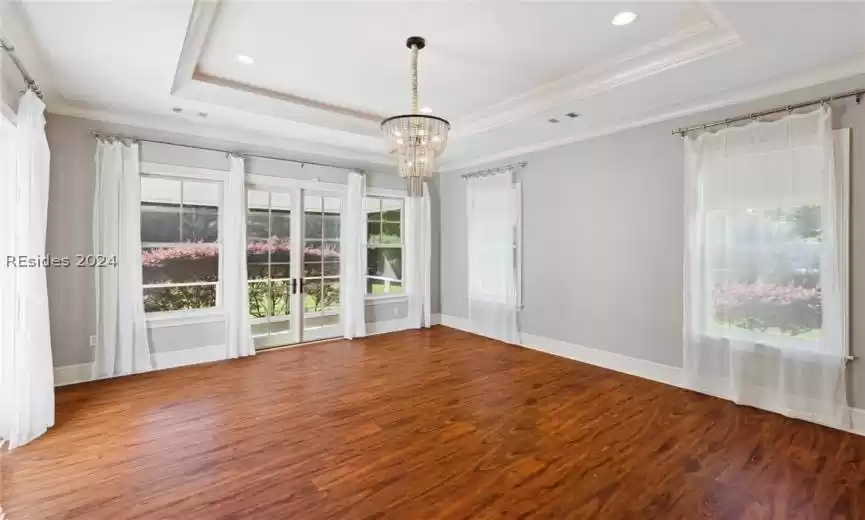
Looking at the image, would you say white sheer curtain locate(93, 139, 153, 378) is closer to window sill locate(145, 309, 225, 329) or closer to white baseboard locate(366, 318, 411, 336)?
window sill locate(145, 309, 225, 329)

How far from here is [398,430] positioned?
3.10 metres

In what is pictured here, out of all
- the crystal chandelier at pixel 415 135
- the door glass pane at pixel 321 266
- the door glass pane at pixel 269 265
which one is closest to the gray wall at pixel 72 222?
the door glass pane at pixel 269 265

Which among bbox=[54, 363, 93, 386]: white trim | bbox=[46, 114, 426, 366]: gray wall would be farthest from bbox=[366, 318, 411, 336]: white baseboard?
bbox=[54, 363, 93, 386]: white trim

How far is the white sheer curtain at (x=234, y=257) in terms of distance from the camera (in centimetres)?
498

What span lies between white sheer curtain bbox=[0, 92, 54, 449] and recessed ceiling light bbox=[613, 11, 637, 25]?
424 centimetres

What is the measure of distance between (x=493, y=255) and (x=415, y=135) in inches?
131

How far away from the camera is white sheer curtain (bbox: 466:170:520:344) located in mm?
5734

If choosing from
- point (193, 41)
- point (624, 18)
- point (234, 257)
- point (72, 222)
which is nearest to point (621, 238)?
point (624, 18)

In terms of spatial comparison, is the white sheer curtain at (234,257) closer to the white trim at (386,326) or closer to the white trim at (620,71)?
the white trim at (386,326)

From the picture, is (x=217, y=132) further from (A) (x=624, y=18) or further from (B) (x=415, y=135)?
(A) (x=624, y=18)

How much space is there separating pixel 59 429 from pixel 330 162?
13.7 ft

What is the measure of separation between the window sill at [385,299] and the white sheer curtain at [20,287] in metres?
3.91

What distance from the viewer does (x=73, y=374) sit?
4.11 meters

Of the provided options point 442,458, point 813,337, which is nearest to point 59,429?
point 442,458
